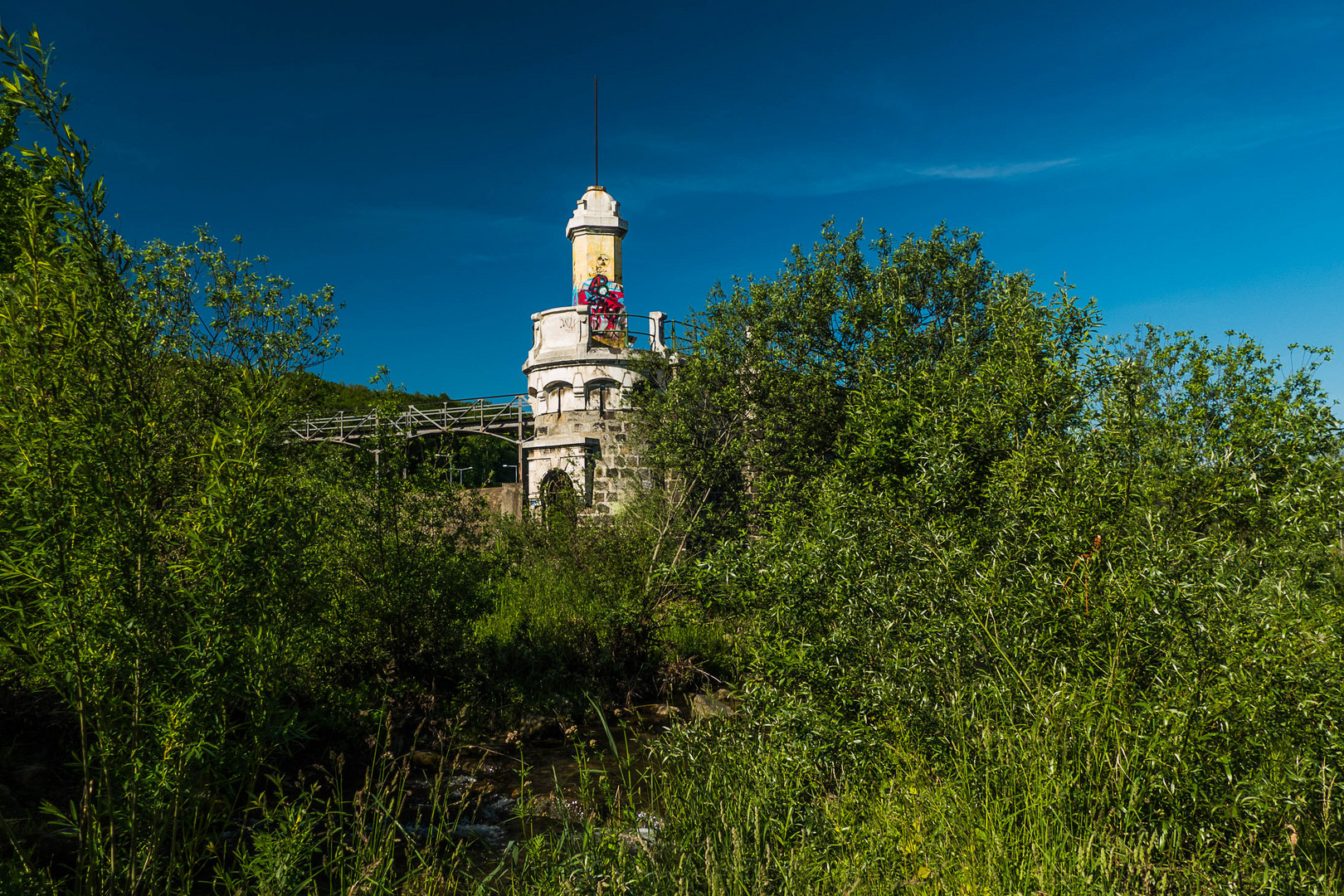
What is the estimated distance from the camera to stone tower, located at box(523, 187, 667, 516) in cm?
1861

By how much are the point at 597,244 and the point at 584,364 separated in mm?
3503

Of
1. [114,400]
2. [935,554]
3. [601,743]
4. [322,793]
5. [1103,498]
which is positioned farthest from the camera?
[601,743]

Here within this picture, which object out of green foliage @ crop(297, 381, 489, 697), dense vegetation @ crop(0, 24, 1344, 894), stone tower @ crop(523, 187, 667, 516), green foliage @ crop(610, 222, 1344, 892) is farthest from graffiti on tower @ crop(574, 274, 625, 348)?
green foliage @ crop(610, 222, 1344, 892)

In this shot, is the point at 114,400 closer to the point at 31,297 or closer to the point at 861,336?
the point at 31,297

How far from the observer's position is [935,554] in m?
4.72

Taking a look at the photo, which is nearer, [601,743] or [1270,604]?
[1270,604]

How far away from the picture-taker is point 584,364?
778 inches

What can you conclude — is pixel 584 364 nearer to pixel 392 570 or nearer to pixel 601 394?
pixel 601 394

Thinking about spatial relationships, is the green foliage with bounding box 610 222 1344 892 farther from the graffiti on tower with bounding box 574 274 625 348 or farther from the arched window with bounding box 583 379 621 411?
the graffiti on tower with bounding box 574 274 625 348

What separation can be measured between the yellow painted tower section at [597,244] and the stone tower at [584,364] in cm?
2

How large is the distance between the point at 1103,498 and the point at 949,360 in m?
4.39

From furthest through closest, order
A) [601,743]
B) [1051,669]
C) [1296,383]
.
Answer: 1. [601,743]
2. [1296,383]
3. [1051,669]

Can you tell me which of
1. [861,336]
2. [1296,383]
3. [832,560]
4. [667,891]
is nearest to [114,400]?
[667,891]

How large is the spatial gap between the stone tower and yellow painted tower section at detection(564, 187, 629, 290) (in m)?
0.02
